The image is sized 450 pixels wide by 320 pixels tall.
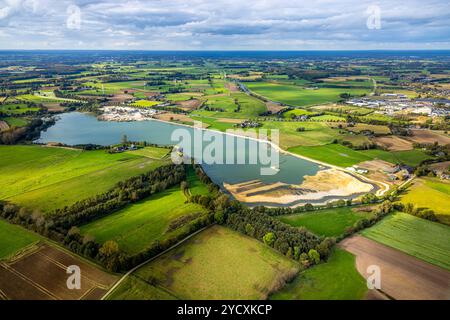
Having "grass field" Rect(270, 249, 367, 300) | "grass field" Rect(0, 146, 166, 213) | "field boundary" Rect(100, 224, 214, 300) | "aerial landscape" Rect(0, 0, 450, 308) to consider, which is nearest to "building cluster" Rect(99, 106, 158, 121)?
"aerial landscape" Rect(0, 0, 450, 308)

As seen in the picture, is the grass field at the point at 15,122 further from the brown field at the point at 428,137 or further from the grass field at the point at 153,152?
the brown field at the point at 428,137

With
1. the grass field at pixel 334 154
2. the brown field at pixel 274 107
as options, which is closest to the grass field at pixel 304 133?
the grass field at pixel 334 154

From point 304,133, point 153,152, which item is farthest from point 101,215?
point 304,133

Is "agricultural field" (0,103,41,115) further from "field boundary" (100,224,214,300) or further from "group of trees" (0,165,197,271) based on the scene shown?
"field boundary" (100,224,214,300)

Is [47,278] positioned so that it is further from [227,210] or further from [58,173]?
[58,173]

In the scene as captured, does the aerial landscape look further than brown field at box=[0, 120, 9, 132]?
No

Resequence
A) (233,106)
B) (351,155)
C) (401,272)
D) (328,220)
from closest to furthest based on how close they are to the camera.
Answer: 1. (401,272)
2. (328,220)
3. (351,155)
4. (233,106)

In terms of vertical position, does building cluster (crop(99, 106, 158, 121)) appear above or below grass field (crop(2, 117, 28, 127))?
above
